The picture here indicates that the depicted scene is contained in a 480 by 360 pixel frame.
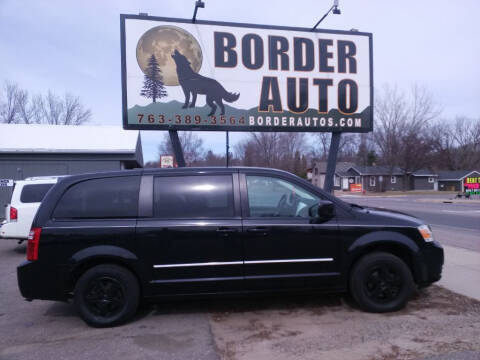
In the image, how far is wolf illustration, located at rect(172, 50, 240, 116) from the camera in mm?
8047

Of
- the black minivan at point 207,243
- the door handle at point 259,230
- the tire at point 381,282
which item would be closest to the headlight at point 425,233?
the black minivan at point 207,243

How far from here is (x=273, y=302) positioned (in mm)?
4578

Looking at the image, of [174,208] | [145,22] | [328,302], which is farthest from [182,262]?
[145,22]

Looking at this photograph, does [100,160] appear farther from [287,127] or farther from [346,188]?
[346,188]

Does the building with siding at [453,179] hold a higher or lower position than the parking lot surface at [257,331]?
higher

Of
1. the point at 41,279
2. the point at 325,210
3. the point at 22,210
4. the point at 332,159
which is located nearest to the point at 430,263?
the point at 325,210

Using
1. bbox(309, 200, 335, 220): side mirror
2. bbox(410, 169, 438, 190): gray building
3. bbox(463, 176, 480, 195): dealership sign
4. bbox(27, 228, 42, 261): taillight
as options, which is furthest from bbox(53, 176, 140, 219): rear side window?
bbox(410, 169, 438, 190): gray building

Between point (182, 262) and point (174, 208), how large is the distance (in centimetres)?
65

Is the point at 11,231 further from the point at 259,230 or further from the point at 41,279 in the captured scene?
the point at 259,230

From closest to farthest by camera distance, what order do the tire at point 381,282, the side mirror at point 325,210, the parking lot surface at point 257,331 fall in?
the parking lot surface at point 257,331
the side mirror at point 325,210
the tire at point 381,282

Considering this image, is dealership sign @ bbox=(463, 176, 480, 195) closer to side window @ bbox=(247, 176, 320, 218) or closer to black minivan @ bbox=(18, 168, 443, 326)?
black minivan @ bbox=(18, 168, 443, 326)

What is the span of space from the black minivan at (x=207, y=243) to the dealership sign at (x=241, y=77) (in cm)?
419

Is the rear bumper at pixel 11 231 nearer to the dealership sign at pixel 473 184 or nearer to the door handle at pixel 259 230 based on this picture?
the door handle at pixel 259 230

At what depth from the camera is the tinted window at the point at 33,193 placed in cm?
810
